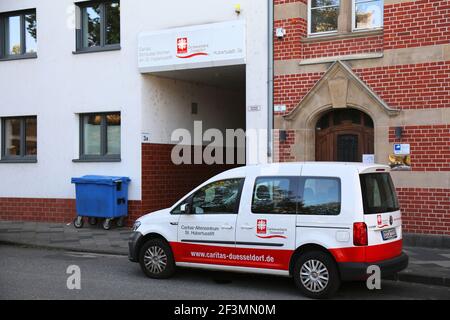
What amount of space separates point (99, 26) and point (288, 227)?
1011cm

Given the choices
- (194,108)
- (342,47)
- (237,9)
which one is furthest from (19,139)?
(342,47)

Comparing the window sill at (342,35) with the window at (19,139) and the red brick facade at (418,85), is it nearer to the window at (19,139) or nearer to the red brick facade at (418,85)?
the red brick facade at (418,85)

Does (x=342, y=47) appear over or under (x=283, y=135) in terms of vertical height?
over

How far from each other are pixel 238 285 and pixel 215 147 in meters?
9.48

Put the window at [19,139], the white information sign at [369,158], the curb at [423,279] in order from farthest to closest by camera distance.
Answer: the window at [19,139]
the white information sign at [369,158]
the curb at [423,279]

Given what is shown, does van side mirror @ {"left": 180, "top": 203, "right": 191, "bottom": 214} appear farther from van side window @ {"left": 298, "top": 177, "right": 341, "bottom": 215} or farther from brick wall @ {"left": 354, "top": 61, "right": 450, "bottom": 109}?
brick wall @ {"left": 354, "top": 61, "right": 450, "bottom": 109}

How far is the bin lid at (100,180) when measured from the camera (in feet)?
49.5

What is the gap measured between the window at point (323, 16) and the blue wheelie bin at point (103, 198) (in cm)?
601

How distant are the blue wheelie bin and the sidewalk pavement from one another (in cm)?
40

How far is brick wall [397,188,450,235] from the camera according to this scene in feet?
38.6

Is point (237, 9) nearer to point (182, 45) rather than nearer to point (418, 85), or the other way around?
point (182, 45)

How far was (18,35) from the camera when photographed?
696 inches

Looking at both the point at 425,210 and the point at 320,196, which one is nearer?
the point at 320,196

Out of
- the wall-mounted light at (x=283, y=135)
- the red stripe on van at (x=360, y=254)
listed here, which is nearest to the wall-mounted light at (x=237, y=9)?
the wall-mounted light at (x=283, y=135)
